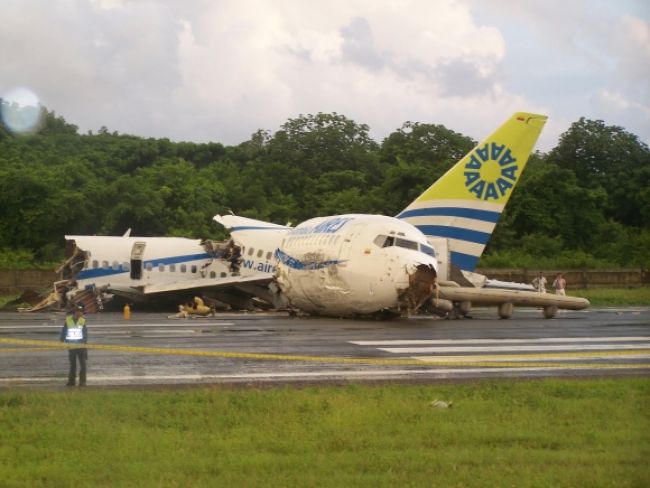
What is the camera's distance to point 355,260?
104 ft

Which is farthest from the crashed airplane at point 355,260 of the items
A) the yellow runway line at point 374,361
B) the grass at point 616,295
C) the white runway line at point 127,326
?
the grass at point 616,295

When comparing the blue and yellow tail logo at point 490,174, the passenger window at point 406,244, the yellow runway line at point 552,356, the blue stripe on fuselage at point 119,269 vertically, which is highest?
the blue and yellow tail logo at point 490,174

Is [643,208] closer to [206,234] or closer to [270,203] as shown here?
[270,203]

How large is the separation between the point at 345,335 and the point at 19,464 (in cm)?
1572

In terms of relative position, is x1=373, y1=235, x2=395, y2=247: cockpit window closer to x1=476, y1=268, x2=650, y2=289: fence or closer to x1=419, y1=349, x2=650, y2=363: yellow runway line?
x1=419, y1=349, x2=650, y2=363: yellow runway line

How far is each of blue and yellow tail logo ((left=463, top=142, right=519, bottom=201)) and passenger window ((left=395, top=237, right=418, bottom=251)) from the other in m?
5.95

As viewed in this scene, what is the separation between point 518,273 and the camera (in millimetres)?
57156

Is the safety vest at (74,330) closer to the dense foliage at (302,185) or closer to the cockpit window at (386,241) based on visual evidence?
the cockpit window at (386,241)

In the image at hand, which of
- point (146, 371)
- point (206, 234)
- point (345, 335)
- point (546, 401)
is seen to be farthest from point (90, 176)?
point (546, 401)

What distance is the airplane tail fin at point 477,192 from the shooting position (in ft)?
121

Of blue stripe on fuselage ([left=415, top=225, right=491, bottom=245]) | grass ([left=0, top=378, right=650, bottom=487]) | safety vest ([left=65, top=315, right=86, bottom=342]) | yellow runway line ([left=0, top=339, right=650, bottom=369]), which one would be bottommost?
grass ([left=0, top=378, right=650, bottom=487])

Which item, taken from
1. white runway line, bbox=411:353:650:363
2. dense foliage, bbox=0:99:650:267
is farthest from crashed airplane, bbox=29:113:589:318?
dense foliage, bbox=0:99:650:267

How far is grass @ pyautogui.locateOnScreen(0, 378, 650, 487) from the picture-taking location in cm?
1009

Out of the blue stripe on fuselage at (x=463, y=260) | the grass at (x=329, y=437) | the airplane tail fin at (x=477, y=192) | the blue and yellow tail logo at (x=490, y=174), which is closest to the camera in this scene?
the grass at (x=329, y=437)
